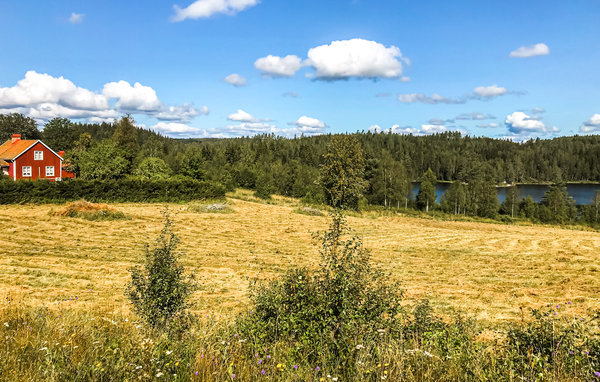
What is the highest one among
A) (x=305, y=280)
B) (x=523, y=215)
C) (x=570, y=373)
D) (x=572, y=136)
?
(x=572, y=136)

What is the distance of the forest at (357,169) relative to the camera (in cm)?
4134

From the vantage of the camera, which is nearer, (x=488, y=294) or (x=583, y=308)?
(x=583, y=308)

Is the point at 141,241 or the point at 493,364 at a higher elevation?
the point at 493,364

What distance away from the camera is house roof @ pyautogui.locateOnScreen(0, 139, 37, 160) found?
139ft

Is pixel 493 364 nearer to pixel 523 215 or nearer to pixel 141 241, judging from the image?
pixel 141 241

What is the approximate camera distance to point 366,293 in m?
5.34

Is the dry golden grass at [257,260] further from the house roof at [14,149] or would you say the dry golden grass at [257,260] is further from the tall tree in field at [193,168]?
the house roof at [14,149]

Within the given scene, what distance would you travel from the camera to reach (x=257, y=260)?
16703 millimetres

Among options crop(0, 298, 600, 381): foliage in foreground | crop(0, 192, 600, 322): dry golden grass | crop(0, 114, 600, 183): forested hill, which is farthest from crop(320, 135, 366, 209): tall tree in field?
crop(0, 298, 600, 381): foliage in foreground

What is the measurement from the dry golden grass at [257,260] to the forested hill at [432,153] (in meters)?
48.4

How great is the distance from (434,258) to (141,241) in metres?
16.5

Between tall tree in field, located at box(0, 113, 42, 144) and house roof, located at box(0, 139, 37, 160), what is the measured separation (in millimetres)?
32585

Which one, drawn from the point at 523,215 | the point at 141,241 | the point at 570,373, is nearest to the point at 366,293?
the point at 570,373

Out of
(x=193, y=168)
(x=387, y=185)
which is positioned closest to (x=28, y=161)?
(x=193, y=168)
